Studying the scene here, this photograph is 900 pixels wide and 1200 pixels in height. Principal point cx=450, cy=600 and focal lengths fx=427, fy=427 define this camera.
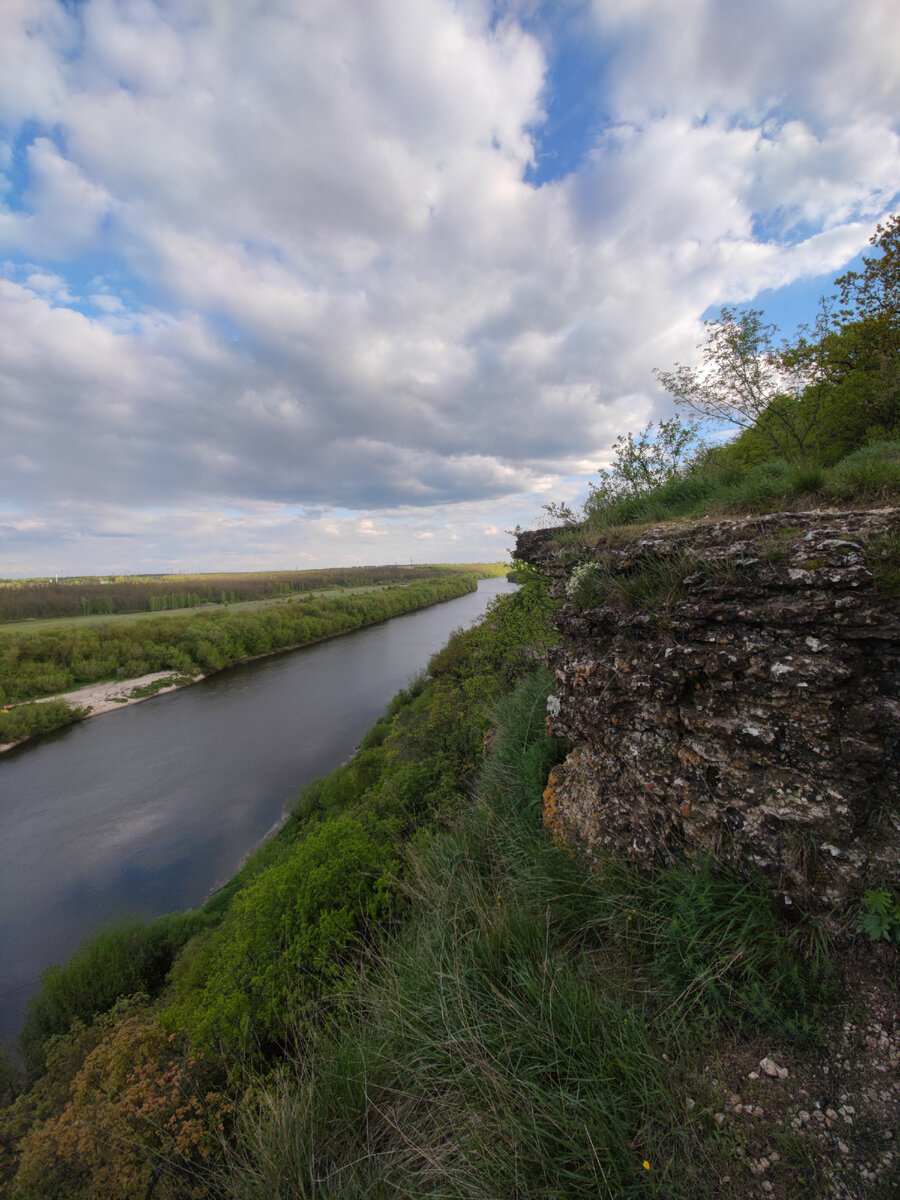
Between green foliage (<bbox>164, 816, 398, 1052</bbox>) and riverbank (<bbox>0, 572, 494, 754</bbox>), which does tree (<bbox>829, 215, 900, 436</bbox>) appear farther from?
riverbank (<bbox>0, 572, 494, 754</bbox>)

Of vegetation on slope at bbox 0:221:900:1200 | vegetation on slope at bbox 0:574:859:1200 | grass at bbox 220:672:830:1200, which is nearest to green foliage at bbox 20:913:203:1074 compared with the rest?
vegetation on slope at bbox 0:221:900:1200

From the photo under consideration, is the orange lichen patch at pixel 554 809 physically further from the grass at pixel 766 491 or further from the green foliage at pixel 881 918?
the grass at pixel 766 491

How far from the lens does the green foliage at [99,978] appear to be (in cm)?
954

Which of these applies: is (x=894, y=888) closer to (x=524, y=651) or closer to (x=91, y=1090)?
(x=524, y=651)

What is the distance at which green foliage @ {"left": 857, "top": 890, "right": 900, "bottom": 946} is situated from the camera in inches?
85.0

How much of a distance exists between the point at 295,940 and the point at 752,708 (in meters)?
6.82

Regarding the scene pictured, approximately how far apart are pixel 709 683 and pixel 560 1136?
2.71 m

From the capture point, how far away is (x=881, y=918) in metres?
2.19

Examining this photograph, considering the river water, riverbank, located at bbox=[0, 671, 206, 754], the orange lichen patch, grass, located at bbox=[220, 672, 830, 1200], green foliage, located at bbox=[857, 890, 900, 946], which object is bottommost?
the river water

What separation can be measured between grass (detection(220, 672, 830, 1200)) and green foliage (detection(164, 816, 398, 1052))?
1484 mm

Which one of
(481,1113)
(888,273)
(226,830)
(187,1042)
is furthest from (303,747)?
(888,273)

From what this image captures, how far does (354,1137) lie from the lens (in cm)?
272

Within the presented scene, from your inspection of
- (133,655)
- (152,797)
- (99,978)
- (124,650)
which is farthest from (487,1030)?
(124,650)

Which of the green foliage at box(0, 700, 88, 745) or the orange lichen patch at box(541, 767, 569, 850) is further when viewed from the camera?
the green foliage at box(0, 700, 88, 745)
